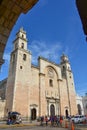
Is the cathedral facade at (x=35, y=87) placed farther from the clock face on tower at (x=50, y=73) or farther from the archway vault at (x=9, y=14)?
the archway vault at (x=9, y=14)

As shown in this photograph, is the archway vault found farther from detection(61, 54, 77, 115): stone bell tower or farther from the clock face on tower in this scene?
detection(61, 54, 77, 115): stone bell tower

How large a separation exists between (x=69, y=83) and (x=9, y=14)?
32653mm

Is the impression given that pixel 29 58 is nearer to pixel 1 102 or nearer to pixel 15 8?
pixel 1 102

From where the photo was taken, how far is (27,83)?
2495 centimetres

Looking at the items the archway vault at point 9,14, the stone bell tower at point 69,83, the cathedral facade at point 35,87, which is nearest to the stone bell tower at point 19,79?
the cathedral facade at point 35,87

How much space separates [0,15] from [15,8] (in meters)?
0.38

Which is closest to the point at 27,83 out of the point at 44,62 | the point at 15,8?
the point at 44,62

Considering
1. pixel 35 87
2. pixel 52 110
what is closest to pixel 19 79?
pixel 35 87

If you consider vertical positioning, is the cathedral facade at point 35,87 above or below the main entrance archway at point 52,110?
above

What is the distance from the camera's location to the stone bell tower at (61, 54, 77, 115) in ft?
106

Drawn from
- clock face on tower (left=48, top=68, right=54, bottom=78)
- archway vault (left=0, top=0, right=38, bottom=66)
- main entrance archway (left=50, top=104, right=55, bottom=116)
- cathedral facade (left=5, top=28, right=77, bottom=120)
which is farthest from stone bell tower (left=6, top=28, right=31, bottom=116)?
archway vault (left=0, top=0, right=38, bottom=66)

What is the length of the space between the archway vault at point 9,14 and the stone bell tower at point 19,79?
65.0ft

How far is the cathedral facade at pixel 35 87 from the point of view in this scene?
2312 centimetres

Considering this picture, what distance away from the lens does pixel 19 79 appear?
23.9m
